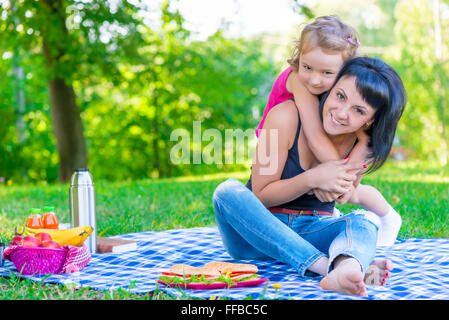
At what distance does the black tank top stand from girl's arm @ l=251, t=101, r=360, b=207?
0.04m

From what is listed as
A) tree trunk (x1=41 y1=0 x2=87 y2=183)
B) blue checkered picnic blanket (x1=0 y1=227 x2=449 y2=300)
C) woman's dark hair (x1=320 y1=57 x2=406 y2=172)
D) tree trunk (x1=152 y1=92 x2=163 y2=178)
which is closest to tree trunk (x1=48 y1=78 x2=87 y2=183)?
tree trunk (x1=41 y1=0 x2=87 y2=183)

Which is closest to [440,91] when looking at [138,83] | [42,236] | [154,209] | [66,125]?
[138,83]

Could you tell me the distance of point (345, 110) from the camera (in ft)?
7.88

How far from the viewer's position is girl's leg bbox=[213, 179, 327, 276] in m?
2.39

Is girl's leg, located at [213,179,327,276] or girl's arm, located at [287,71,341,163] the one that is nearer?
girl's leg, located at [213,179,327,276]

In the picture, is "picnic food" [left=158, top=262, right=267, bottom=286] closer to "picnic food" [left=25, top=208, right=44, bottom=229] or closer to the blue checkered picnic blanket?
the blue checkered picnic blanket

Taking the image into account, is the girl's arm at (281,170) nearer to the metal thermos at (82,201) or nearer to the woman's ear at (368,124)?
the woman's ear at (368,124)

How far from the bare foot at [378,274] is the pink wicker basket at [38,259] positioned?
4.78 feet

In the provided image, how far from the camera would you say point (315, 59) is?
2.56 meters

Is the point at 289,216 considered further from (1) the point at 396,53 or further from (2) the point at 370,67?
(1) the point at 396,53

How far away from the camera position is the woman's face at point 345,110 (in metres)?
2.40

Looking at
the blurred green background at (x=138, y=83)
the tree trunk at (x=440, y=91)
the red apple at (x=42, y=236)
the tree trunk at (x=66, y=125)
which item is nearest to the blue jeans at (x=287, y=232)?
the red apple at (x=42, y=236)

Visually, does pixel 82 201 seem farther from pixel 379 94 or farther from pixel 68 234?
pixel 379 94
